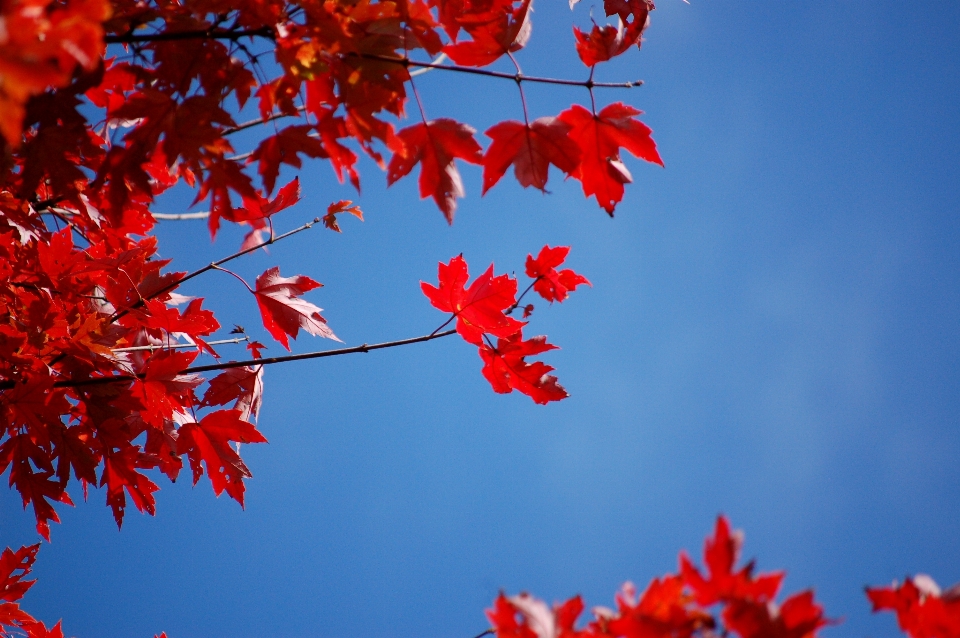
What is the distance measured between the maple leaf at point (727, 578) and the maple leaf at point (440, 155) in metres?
0.97

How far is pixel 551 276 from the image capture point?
3018mm

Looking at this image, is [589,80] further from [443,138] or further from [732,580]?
[732,580]

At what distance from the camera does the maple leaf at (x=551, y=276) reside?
2.98m

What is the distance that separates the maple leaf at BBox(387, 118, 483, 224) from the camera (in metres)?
1.64

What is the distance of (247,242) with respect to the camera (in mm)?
2754

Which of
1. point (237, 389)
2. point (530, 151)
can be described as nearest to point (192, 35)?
point (530, 151)

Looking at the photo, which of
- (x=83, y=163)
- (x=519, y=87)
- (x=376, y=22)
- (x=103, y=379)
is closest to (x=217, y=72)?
(x=376, y=22)

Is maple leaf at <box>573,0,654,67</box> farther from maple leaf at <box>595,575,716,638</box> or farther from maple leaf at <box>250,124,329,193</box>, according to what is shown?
maple leaf at <box>595,575,716,638</box>

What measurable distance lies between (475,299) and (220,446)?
104 cm

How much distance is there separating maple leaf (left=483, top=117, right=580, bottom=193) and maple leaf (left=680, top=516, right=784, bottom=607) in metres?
1.02

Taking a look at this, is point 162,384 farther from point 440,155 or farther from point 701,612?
point 701,612

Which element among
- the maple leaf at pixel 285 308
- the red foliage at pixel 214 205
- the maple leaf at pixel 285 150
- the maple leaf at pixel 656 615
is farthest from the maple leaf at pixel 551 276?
the maple leaf at pixel 656 615

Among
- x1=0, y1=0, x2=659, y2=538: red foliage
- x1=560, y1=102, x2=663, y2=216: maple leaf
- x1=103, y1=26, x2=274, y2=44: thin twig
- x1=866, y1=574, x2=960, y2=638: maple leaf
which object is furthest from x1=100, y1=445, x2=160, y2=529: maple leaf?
x1=866, y1=574, x2=960, y2=638: maple leaf

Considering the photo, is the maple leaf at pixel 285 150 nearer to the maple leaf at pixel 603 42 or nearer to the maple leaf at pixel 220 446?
the maple leaf at pixel 603 42
